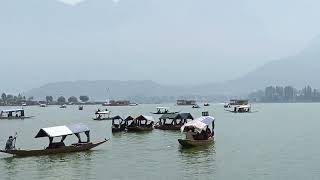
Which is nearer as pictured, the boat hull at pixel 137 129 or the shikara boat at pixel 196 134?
the shikara boat at pixel 196 134

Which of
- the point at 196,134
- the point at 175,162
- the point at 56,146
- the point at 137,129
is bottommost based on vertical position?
the point at 175,162

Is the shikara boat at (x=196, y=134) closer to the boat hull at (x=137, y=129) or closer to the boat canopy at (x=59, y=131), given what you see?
the boat canopy at (x=59, y=131)

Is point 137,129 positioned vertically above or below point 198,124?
below

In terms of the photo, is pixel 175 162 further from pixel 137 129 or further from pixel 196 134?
pixel 137 129

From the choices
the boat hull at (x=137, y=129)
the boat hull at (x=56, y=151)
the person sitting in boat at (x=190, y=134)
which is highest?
the person sitting in boat at (x=190, y=134)

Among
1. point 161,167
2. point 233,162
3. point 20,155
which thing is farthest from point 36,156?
point 233,162

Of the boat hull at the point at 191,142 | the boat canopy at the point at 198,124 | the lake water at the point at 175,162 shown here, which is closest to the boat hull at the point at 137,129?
the lake water at the point at 175,162

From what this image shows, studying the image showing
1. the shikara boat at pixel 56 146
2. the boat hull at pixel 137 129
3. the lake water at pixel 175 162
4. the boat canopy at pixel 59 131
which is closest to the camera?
the lake water at pixel 175 162

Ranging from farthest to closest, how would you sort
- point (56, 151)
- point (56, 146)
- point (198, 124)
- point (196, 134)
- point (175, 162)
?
point (198, 124)
point (196, 134)
point (56, 146)
point (56, 151)
point (175, 162)

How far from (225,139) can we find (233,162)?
2172 centimetres

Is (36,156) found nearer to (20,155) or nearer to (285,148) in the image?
(20,155)

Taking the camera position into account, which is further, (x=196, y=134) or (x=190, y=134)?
(x=196, y=134)

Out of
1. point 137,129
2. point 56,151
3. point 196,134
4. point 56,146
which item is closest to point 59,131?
point 56,146

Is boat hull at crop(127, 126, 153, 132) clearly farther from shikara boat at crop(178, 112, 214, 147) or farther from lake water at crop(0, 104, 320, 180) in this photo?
shikara boat at crop(178, 112, 214, 147)
